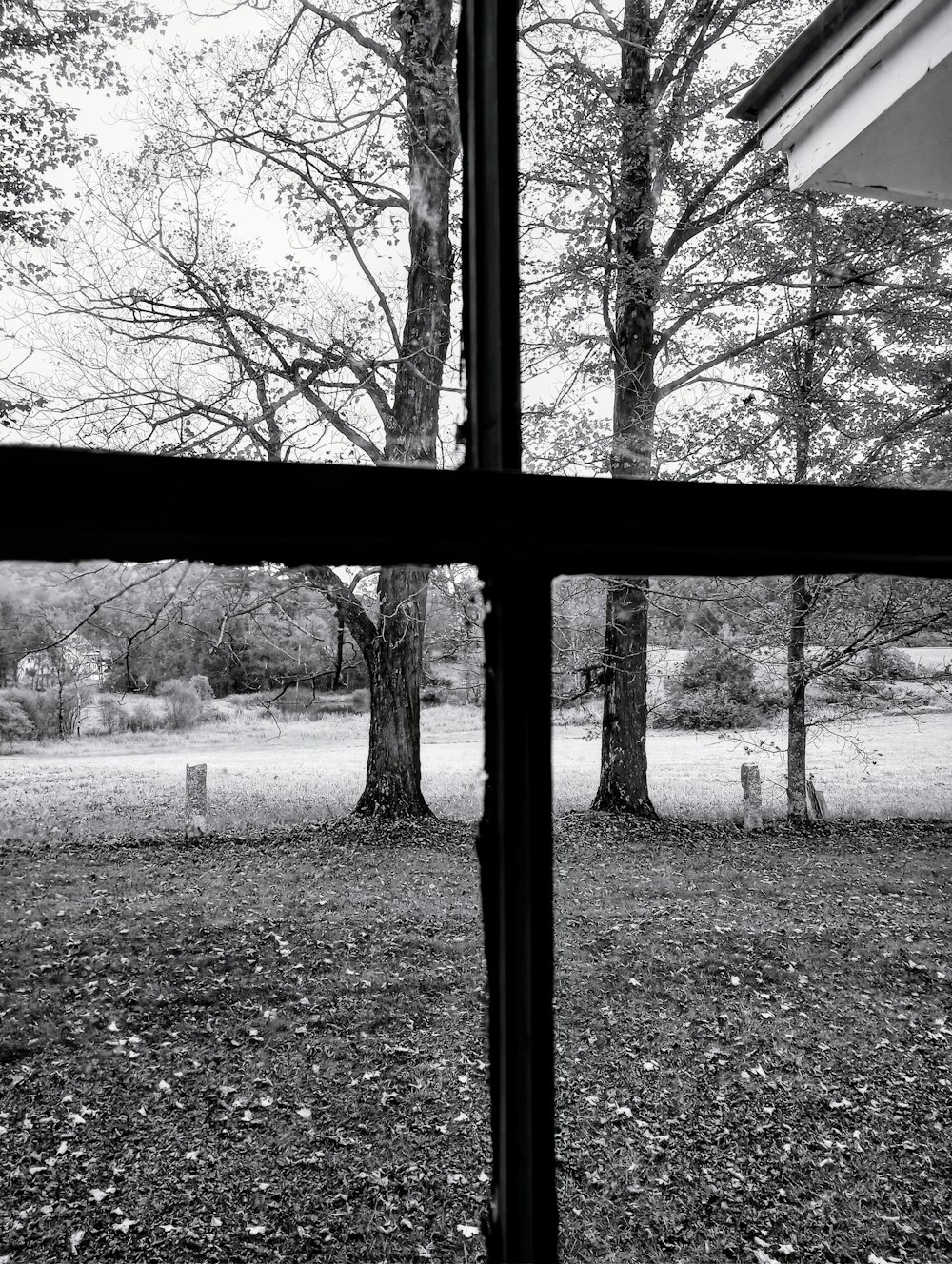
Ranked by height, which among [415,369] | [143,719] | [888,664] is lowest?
[143,719]

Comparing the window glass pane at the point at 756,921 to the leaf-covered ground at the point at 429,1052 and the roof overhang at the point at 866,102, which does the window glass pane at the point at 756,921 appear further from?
the roof overhang at the point at 866,102

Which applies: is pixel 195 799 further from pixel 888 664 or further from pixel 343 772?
pixel 888 664

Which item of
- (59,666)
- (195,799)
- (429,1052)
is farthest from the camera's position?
(195,799)

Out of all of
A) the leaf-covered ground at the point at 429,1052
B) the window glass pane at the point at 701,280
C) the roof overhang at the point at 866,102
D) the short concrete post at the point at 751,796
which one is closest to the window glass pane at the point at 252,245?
the window glass pane at the point at 701,280

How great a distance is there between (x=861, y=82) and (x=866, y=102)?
0.08ft

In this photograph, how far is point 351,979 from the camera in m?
3.15

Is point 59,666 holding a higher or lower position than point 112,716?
higher

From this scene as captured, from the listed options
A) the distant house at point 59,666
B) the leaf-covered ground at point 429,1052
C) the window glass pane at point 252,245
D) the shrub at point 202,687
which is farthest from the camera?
the shrub at point 202,687

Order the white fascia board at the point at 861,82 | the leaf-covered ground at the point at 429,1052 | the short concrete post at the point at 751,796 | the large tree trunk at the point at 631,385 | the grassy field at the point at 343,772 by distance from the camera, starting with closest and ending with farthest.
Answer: the white fascia board at the point at 861,82, the leaf-covered ground at the point at 429,1052, the large tree trunk at the point at 631,385, the grassy field at the point at 343,772, the short concrete post at the point at 751,796

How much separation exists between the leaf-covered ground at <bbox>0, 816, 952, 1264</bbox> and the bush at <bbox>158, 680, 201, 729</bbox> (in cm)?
68

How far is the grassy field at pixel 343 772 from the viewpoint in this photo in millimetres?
4441

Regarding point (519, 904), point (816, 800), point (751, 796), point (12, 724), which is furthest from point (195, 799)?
point (519, 904)

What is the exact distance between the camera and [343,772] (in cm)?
480

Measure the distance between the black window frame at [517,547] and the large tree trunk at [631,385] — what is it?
3616 mm
